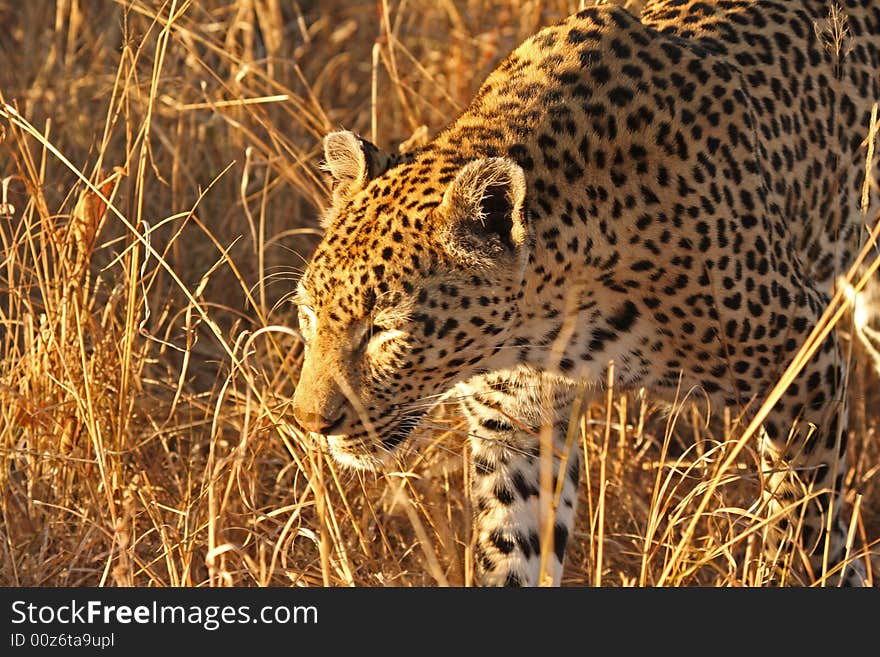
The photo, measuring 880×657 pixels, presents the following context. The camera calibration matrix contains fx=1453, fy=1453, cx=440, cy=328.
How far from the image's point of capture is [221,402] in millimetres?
4141

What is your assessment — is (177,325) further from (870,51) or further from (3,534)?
(870,51)

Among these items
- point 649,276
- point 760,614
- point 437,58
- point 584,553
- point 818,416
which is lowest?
point 584,553

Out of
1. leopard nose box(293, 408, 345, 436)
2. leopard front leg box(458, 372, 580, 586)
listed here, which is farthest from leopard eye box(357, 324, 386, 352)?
leopard front leg box(458, 372, 580, 586)

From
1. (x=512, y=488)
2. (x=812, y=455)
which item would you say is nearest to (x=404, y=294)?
(x=512, y=488)

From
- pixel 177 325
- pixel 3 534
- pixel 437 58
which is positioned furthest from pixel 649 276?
pixel 437 58

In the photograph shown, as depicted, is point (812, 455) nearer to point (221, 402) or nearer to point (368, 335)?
point (368, 335)

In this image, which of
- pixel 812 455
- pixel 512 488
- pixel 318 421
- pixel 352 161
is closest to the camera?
→ pixel 318 421

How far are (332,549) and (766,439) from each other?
1483mm

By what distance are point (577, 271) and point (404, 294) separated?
1.97 ft

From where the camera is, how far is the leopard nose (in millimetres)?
4055

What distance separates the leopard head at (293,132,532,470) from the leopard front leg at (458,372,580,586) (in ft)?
1.84

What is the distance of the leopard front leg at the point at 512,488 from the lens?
4.80 meters

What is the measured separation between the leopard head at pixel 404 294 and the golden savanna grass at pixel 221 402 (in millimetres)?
187

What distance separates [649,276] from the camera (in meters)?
4.44
